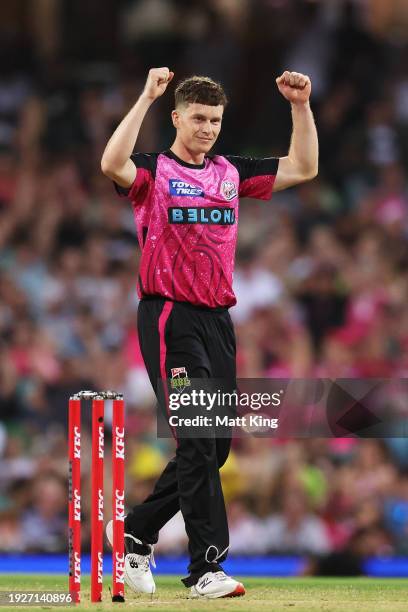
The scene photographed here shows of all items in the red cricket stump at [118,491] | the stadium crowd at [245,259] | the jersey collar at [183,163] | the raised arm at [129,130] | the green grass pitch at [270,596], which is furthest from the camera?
the stadium crowd at [245,259]

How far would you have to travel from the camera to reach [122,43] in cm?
1603

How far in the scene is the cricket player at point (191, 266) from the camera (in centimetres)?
673

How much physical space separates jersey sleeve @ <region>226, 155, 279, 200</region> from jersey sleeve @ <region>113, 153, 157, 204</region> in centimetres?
49

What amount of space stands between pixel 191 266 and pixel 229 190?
0.44 metres

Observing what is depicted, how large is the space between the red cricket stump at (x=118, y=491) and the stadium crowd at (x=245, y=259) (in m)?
4.27

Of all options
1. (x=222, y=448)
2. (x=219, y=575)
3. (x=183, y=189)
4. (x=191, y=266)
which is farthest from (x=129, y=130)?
(x=219, y=575)

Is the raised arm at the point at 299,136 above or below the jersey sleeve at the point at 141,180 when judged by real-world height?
above

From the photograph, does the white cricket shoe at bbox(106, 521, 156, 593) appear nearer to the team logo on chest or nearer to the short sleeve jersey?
the short sleeve jersey

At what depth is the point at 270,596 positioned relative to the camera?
6.97 metres

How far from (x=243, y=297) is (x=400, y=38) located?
4.01 metres

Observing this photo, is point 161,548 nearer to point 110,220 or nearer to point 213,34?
point 110,220

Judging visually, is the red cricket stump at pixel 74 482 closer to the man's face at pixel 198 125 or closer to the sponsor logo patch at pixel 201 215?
the sponsor logo patch at pixel 201 215

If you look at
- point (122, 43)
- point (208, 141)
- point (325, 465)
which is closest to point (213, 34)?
point (122, 43)

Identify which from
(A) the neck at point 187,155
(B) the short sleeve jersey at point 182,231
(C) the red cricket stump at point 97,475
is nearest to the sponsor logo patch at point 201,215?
(B) the short sleeve jersey at point 182,231
